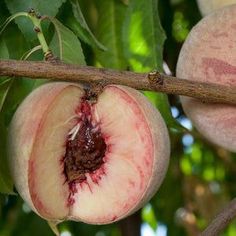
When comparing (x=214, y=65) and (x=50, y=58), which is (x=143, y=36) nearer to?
(x=214, y=65)

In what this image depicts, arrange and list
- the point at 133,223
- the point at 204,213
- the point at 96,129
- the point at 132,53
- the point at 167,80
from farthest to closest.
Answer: the point at 204,213 → the point at 133,223 → the point at 132,53 → the point at 96,129 → the point at 167,80

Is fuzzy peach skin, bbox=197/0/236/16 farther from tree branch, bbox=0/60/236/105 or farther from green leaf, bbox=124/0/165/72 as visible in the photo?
tree branch, bbox=0/60/236/105

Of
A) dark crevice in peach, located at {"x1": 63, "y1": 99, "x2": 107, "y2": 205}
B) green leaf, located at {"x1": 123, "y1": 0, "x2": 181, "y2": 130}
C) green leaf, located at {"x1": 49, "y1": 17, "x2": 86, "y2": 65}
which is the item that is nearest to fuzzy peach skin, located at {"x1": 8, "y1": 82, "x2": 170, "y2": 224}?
dark crevice in peach, located at {"x1": 63, "y1": 99, "x2": 107, "y2": 205}

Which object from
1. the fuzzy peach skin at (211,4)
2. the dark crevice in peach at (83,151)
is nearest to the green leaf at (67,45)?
the dark crevice in peach at (83,151)

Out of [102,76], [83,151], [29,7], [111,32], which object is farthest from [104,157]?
[111,32]

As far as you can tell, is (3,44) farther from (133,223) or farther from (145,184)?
(133,223)

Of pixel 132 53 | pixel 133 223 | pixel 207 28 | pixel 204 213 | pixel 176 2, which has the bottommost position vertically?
pixel 204 213

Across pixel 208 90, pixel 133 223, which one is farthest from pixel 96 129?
pixel 133 223
